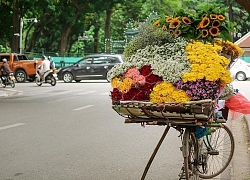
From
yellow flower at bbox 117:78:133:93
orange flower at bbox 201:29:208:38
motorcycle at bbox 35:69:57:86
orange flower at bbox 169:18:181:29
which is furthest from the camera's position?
motorcycle at bbox 35:69:57:86

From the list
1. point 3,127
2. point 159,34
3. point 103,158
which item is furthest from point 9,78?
point 159,34

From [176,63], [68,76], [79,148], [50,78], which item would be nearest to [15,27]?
[68,76]

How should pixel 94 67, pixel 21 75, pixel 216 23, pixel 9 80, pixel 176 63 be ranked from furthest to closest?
pixel 21 75 < pixel 94 67 < pixel 9 80 < pixel 216 23 < pixel 176 63

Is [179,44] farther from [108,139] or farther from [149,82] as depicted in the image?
[108,139]

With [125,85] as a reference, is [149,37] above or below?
above

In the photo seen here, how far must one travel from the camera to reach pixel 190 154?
5.52 m

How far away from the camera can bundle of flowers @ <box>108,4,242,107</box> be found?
16.4ft

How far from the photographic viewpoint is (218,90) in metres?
5.09

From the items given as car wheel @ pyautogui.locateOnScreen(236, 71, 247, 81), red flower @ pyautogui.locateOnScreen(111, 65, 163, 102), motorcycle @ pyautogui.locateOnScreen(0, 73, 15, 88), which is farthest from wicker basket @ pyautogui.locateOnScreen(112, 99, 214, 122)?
car wheel @ pyautogui.locateOnScreen(236, 71, 247, 81)

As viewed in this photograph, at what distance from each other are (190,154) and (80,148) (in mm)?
3907

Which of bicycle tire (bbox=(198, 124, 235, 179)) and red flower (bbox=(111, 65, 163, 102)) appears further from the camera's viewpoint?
bicycle tire (bbox=(198, 124, 235, 179))

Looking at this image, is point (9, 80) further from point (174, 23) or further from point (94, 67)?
point (174, 23)

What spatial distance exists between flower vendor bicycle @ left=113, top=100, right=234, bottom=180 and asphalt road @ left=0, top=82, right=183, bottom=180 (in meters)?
0.95

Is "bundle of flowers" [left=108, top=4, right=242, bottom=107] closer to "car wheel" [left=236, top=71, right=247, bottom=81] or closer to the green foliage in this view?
the green foliage
